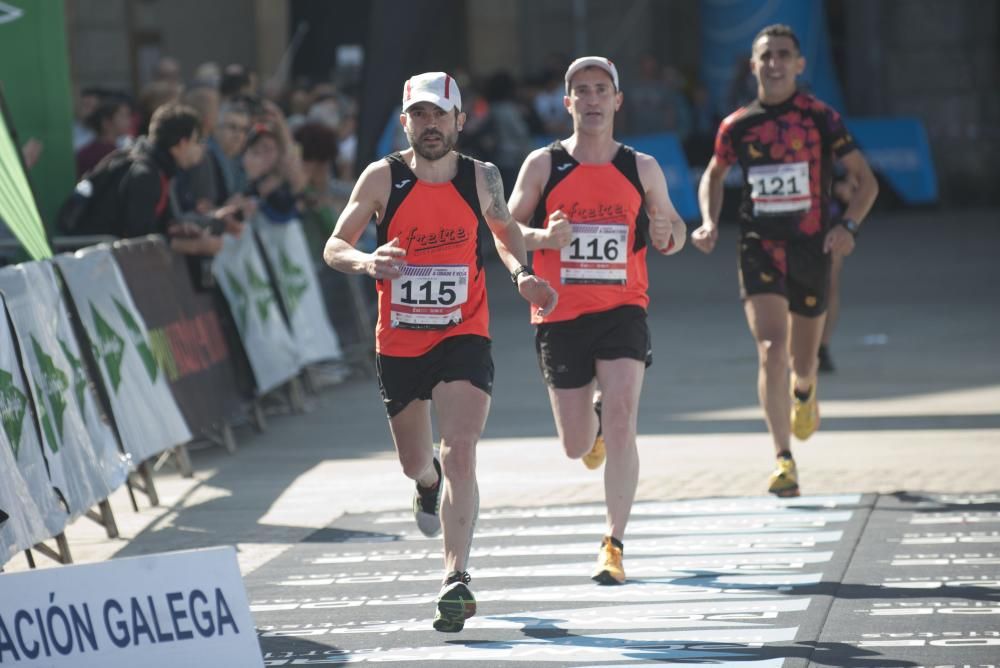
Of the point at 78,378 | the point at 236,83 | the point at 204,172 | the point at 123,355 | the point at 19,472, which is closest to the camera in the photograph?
the point at 19,472

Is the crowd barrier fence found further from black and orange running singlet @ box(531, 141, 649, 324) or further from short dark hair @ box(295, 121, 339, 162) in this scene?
black and orange running singlet @ box(531, 141, 649, 324)

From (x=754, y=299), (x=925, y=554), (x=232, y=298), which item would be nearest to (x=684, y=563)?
(x=925, y=554)

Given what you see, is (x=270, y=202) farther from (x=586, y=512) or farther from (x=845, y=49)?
(x=845, y=49)

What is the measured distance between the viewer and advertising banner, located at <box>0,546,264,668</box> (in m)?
5.80

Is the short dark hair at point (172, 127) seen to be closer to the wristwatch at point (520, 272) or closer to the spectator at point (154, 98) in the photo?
the spectator at point (154, 98)

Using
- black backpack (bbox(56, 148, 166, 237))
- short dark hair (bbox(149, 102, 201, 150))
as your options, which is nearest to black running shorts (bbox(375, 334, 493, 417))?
short dark hair (bbox(149, 102, 201, 150))

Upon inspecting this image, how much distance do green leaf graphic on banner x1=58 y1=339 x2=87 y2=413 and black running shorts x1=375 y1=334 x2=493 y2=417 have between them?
2252 millimetres

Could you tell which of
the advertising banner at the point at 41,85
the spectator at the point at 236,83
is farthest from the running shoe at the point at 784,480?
the spectator at the point at 236,83

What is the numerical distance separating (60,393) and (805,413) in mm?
3635

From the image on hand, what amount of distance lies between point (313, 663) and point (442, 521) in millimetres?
800

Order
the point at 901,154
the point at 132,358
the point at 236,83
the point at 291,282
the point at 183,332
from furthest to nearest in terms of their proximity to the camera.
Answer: the point at 901,154, the point at 236,83, the point at 291,282, the point at 183,332, the point at 132,358

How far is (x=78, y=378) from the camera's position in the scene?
353 inches

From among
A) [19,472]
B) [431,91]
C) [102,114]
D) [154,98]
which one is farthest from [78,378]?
[154,98]

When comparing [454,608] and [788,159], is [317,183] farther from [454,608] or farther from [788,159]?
[454,608]
